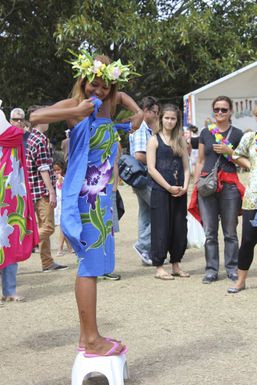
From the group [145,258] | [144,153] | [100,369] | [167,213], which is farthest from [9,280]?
[100,369]

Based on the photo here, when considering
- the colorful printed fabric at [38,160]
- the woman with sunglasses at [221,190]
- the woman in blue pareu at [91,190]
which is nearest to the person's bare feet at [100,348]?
the woman in blue pareu at [91,190]

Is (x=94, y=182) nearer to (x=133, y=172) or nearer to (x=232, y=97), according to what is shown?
(x=133, y=172)

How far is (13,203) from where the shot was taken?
15.3ft

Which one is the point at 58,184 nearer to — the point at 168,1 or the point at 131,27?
the point at 131,27

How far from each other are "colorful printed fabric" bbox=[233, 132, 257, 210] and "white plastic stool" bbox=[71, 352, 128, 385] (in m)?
2.72

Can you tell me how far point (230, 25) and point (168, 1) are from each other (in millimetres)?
2211

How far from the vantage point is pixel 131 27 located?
18031 millimetres

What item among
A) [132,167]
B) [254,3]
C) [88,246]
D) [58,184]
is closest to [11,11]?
[254,3]

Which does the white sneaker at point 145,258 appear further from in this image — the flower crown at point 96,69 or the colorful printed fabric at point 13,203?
the flower crown at point 96,69

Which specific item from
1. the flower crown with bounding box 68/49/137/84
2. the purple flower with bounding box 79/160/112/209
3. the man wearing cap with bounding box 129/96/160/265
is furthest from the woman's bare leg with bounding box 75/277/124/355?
the man wearing cap with bounding box 129/96/160/265

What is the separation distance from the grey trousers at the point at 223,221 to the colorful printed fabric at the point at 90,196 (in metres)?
3.01

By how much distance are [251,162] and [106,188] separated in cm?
270

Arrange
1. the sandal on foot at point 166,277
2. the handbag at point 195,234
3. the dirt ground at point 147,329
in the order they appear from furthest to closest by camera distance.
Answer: the handbag at point 195,234 → the sandal on foot at point 166,277 → the dirt ground at point 147,329

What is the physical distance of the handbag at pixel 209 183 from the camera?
257 inches
